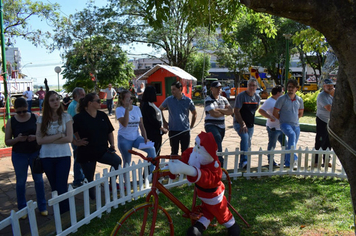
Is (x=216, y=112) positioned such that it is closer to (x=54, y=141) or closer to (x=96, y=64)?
(x=54, y=141)

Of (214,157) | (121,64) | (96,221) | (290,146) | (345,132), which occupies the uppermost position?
(121,64)

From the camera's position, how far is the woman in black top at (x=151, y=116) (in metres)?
5.16

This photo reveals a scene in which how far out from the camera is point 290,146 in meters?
5.71

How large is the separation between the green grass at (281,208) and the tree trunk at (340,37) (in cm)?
125

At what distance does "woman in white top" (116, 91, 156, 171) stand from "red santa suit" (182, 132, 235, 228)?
5.79 feet

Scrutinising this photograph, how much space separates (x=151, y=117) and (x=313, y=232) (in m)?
2.99

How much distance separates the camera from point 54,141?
3791mm

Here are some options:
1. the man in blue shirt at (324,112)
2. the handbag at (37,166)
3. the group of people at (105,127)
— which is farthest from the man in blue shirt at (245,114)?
the handbag at (37,166)

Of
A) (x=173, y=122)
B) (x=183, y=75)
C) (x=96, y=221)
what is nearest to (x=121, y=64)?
(x=183, y=75)

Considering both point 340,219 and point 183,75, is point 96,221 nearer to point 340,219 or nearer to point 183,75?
point 340,219

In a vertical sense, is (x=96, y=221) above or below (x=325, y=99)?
below

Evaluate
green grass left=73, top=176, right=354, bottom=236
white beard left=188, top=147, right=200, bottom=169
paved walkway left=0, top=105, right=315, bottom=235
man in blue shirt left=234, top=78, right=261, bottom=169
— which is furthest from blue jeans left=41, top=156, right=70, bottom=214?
man in blue shirt left=234, top=78, right=261, bottom=169

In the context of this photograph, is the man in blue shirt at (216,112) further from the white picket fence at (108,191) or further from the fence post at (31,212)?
the fence post at (31,212)

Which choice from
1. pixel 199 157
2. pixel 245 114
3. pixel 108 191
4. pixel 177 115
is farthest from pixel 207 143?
pixel 245 114
